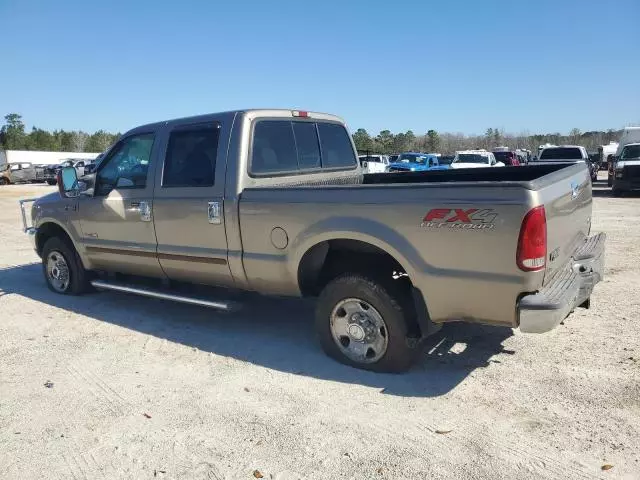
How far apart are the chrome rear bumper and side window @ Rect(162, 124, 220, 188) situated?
2.83 meters

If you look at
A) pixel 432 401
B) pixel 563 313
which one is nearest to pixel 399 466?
pixel 432 401

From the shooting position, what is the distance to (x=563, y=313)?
11.0 feet

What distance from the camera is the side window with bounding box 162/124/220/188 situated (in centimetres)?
479

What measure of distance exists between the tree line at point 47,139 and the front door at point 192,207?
245ft

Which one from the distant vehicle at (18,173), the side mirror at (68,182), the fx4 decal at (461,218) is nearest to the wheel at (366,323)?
the fx4 decal at (461,218)

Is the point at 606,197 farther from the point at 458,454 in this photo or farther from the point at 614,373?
the point at 458,454

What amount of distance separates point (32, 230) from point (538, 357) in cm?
609

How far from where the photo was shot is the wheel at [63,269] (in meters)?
6.43

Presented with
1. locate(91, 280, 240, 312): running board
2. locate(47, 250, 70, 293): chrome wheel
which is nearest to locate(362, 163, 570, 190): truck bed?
locate(91, 280, 240, 312): running board

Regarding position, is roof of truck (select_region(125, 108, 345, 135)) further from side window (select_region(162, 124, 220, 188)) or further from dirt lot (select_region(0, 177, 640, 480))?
dirt lot (select_region(0, 177, 640, 480))

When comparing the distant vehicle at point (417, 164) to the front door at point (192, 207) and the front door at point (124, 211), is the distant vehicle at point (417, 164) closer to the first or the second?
the front door at point (124, 211)

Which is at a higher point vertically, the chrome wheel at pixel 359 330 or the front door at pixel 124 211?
the front door at pixel 124 211

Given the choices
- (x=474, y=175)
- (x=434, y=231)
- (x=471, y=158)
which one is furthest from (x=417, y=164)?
(x=434, y=231)

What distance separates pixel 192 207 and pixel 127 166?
1229mm
